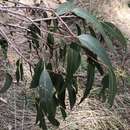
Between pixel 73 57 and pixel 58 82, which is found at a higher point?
pixel 73 57

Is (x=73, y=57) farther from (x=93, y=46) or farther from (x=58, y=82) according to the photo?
(x=58, y=82)

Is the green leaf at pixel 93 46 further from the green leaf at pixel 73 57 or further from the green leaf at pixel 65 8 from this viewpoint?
the green leaf at pixel 65 8

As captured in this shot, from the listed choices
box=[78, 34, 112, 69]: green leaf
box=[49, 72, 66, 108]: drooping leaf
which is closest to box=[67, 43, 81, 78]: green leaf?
box=[78, 34, 112, 69]: green leaf

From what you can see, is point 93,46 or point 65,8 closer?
point 93,46

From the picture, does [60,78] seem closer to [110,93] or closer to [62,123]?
[110,93]

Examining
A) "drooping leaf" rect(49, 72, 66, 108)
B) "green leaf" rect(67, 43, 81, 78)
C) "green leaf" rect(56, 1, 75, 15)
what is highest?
"green leaf" rect(56, 1, 75, 15)

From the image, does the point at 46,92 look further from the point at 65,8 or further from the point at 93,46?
the point at 65,8

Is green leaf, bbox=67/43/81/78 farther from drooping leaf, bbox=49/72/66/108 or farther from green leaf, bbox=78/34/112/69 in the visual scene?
drooping leaf, bbox=49/72/66/108

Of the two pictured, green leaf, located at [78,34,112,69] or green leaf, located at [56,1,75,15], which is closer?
green leaf, located at [78,34,112,69]

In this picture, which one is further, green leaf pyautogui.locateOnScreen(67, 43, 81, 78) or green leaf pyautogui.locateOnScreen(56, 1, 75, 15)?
green leaf pyautogui.locateOnScreen(56, 1, 75, 15)

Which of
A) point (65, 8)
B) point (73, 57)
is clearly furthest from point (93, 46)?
point (65, 8)

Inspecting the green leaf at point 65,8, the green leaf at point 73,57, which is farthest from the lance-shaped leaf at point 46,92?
the green leaf at point 65,8

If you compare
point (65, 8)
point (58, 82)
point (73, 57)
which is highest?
point (65, 8)

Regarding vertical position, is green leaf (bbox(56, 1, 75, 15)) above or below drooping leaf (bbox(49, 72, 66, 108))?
above
